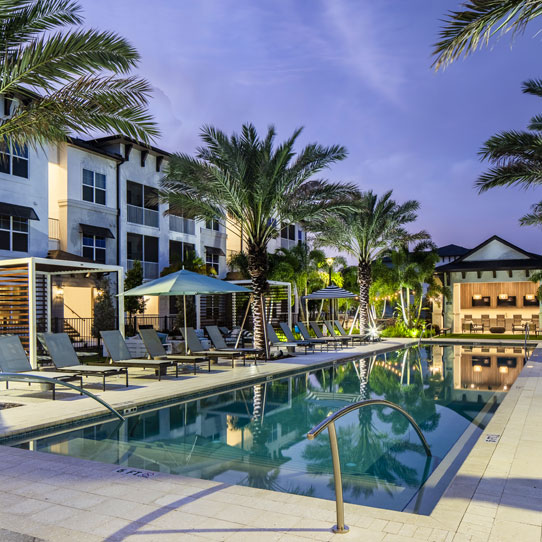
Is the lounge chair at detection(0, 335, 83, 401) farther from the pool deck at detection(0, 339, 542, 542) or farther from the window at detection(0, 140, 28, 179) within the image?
the window at detection(0, 140, 28, 179)

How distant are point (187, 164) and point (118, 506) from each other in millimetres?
13359

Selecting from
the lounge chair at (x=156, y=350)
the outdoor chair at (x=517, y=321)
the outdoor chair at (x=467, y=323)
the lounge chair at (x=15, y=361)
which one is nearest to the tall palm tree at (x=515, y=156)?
the lounge chair at (x=156, y=350)

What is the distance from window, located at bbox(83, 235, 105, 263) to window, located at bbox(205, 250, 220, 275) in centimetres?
794

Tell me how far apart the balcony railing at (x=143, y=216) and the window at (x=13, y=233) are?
21.5 feet

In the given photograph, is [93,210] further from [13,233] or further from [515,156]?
[515,156]

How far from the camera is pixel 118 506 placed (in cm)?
465

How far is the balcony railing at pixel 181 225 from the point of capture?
102 feet

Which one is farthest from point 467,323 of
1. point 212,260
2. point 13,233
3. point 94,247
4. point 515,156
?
point 13,233

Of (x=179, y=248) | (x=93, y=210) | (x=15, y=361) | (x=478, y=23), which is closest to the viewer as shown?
(x=478, y=23)

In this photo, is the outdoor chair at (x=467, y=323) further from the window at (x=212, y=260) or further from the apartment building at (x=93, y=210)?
the apartment building at (x=93, y=210)

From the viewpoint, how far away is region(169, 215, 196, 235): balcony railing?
31109mm

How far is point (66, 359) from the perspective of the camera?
11.7 m

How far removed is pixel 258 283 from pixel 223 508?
13643 millimetres

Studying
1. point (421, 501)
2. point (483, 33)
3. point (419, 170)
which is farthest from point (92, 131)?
point (419, 170)
